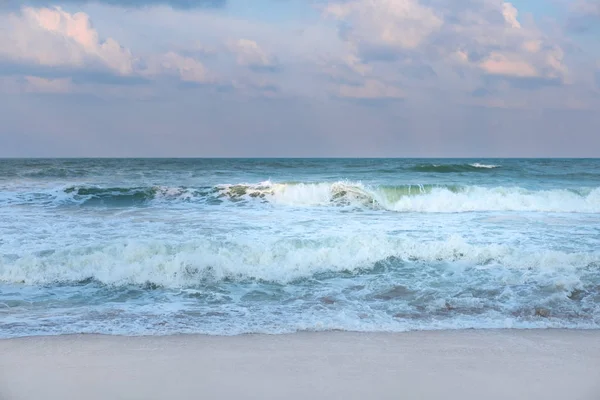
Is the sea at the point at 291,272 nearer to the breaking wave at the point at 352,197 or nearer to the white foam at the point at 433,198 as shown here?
the white foam at the point at 433,198

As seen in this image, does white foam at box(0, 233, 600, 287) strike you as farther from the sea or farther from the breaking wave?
the breaking wave

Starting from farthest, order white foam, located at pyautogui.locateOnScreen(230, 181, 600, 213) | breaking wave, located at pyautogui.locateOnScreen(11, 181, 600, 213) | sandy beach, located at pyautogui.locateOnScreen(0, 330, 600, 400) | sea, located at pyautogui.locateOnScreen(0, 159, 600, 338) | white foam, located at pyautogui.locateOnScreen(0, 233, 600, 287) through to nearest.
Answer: breaking wave, located at pyautogui.locateOnScreen(11, 181, 600, 213) < white foam, located at pyautogui.locateOnScreen(230, 181, 600, 213) < white foam, located at pyautogui.locateOnScreen(0, 233, 600, 287) < sea, located at pyautogui.locateOnScreen(0, 159, 600, 338) < sandy beach, located at pyautogui.locateOnScreen(0, 330, 600, 400)

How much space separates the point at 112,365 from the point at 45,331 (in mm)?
1397

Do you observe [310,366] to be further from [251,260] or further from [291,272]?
[251,260]

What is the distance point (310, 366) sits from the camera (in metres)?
4.29

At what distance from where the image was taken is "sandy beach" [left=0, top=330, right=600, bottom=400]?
3.82 meters

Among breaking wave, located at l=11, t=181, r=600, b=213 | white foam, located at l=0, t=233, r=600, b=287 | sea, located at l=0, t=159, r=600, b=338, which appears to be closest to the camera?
sea, located at l=0, t=159, r=600, b=338

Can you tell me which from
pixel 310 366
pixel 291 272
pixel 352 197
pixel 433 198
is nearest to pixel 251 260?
pixel 291 272

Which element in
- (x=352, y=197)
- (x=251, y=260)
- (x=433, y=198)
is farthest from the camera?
(x=433, y=198)

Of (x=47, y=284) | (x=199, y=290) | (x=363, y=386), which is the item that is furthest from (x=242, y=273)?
(x=363, y=386)

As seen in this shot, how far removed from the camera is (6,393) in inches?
150

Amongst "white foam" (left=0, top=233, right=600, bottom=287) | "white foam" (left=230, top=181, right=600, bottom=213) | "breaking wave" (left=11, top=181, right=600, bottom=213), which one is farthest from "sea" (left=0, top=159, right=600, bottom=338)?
"breaking wave" (left=11, top=181, right=600, bottom=213)

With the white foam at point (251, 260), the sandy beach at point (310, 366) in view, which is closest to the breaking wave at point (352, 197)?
the white foam at point (251, 260)

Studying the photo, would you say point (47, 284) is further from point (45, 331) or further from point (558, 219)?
point (558, 219)
